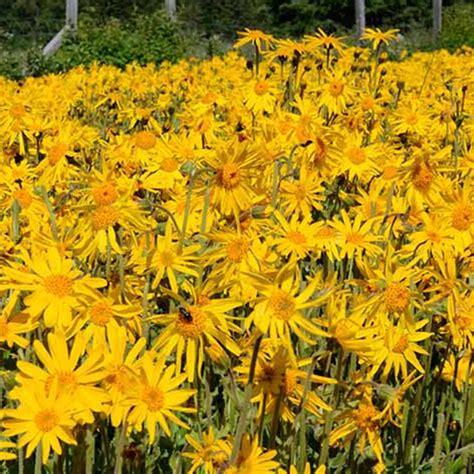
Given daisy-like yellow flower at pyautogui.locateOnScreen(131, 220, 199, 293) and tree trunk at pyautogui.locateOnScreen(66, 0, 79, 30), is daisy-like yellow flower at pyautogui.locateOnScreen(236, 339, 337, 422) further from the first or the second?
tree trunk at pyautogui.locateOnScreen(66, 0, 79, 30)

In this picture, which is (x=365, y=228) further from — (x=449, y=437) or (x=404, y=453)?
(x=449, y=437)

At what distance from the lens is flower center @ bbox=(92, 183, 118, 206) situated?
1717 millimetres

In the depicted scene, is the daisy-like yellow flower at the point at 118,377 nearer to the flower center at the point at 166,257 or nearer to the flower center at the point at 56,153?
the flower center at the point at 166,257

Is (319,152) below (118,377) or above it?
above

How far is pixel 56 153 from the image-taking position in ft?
8.20

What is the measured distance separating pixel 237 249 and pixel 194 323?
246 millimetres

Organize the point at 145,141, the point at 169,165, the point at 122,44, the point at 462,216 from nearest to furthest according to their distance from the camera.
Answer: the point at 462,216 < the point at 169,165 < the point at 145,141 < the point at 122,44

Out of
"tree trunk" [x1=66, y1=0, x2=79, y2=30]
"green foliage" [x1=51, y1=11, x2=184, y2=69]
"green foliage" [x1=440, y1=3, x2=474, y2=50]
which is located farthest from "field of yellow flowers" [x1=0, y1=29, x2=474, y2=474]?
"green foliage" [x1=440, y1=3, x2=474, y2=50]

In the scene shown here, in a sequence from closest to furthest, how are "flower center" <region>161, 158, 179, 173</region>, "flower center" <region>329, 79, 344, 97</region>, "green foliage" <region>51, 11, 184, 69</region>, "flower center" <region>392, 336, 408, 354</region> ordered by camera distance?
"flower center" <region>392, 336, 408, 354</region> < "flower center" <region>161, 158, 179, 173</region> < "flower center" <region>329, 79, 344, 97</region> < "green foliage" <region>51, 11, 184, 69</region>

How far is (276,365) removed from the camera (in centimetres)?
154

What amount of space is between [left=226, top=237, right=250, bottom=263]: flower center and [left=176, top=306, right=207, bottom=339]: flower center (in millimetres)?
205

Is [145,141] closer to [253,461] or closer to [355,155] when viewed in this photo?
[355,155]

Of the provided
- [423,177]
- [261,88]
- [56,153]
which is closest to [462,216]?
[423,177]

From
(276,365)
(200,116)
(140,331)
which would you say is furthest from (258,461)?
(200,116)
